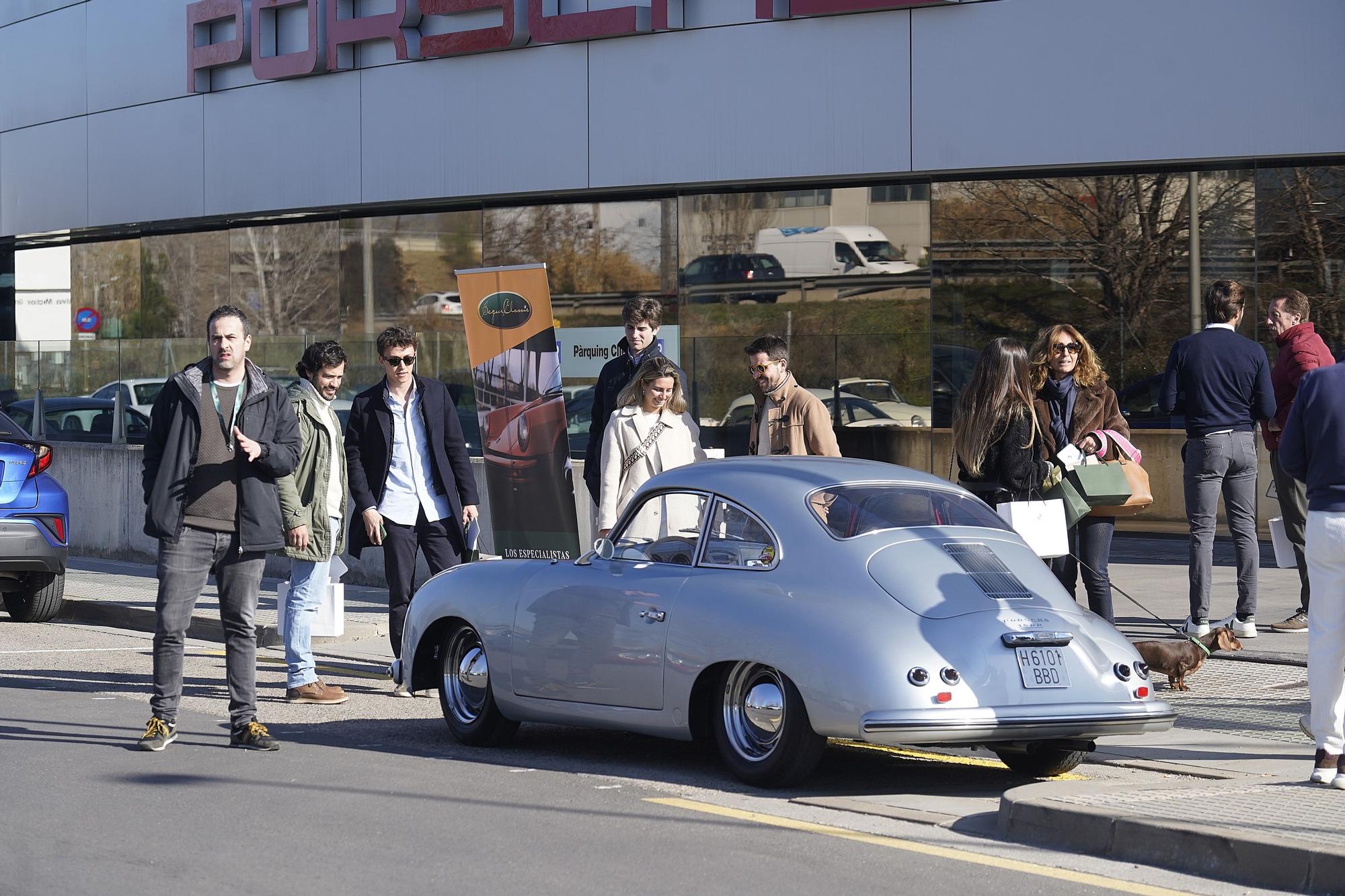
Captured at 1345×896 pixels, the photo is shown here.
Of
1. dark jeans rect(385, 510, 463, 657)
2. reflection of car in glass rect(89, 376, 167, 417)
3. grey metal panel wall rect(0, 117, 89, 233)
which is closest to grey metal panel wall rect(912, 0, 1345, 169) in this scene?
dark jeans rect(385, 510, 463, 657)

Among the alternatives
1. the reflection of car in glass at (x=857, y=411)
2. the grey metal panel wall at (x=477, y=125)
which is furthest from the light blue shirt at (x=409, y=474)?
the grey metal panel wall at (x=477, y=125)

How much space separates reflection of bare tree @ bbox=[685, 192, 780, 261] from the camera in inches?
725

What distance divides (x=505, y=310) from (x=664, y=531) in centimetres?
439

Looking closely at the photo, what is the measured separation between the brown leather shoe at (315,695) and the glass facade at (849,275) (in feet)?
28.4

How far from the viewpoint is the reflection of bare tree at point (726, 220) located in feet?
60.4

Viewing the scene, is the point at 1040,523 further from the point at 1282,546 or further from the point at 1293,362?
the point at 1293,362

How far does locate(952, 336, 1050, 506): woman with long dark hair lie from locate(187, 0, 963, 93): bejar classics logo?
7.83 m

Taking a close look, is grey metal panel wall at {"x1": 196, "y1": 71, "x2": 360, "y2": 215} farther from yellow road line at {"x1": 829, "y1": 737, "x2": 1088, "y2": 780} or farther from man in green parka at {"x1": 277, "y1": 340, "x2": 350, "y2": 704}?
yellow road line at {"x1": 829, "y1": 737, "x2": 1088, "y2": 780}

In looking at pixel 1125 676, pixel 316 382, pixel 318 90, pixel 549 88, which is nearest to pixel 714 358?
pixel 549 88

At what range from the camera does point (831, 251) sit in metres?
18.0

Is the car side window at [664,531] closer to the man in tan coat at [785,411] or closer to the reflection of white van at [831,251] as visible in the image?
the man in tan coat at [785,411]

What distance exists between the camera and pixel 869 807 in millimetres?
7164

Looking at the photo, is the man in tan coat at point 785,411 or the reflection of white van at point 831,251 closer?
the man in tan coat at point 785,411

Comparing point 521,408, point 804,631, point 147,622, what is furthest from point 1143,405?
point 804,631
